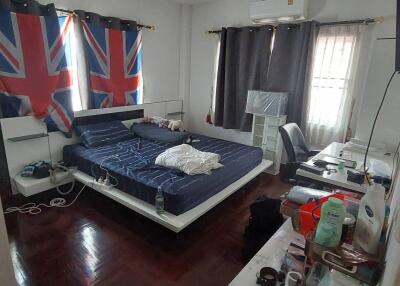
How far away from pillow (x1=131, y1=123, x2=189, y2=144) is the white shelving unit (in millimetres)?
1182

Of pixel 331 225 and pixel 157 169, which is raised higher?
pixel 331 225

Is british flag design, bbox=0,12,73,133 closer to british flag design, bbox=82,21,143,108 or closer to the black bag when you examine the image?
british flag design, bbox=82,21,143,108

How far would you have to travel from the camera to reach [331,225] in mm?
892

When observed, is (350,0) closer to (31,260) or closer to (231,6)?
(231,6)

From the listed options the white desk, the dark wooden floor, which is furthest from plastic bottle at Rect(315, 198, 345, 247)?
the dark wooden floor

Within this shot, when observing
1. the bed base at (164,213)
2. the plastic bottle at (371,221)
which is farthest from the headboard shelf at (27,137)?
the plastic bottle at (371,221)

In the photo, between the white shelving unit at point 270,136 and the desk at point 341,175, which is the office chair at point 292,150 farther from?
the white shelving unit at point 270,136

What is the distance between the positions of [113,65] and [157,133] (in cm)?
119

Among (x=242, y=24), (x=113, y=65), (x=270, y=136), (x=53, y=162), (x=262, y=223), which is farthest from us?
(x=242, y=24)

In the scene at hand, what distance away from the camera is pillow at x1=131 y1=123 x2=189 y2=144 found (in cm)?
342

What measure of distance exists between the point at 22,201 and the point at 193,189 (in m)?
1.98

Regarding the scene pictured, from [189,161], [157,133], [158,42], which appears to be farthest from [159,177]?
[158,42]

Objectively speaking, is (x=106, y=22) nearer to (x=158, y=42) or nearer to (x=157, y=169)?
(x=158, y=42)

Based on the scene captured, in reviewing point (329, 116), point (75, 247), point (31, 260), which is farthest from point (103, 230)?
point (329, 116)
